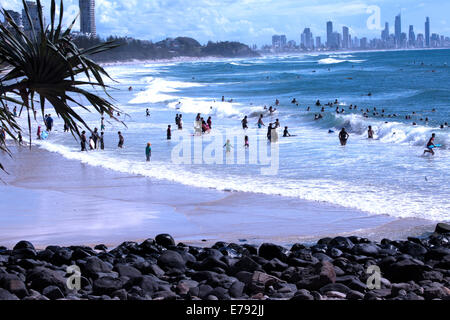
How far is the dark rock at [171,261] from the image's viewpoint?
25.8 ft

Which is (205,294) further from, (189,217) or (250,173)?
(250,173)

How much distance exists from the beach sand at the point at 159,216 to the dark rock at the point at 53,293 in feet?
16.6

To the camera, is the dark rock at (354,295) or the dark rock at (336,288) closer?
the dark rock at (354,295)

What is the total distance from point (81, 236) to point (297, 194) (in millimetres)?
6517

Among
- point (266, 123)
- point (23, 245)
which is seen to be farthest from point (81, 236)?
point (266, 123)

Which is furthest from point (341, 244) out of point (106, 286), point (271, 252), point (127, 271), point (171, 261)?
point (106, 286)

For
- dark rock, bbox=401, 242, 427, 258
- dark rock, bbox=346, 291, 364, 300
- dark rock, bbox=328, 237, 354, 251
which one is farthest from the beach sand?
dark rock, bbox=346, 291, 364, 300

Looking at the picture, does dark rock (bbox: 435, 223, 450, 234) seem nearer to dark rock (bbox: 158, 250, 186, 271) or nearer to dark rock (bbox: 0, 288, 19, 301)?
dark rock (bbox: 158, 250, 186, 271)

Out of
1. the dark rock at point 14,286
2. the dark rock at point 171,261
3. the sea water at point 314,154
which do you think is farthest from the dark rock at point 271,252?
the dark rock at point 14,286

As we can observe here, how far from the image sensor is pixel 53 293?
6.14 meters

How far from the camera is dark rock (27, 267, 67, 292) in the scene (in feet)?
21.1

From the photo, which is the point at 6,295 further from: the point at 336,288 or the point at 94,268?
the point at 336,288

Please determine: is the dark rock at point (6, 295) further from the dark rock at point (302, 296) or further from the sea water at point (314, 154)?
the dark rock at point (302, 296)

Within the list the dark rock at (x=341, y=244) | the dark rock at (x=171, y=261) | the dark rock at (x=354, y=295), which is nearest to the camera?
the dark rock at (x=354, y=295)
